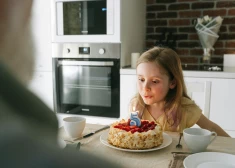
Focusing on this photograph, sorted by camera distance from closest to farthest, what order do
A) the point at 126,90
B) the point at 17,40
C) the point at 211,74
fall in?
the point at 17,40 < the point at 211,74 < the point at 126,90

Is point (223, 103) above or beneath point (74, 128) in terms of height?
beneath

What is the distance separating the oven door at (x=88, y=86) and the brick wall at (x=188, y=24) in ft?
2.29

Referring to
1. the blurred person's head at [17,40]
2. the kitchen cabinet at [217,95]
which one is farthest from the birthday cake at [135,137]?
the kitchen cabinet at [217,95]

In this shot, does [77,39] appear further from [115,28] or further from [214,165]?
[214,165]

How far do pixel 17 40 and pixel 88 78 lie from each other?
2.14 metres

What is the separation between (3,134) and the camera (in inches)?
7.8

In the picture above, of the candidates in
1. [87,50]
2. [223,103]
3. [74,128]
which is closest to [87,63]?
[87,50]

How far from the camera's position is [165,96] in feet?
4.65

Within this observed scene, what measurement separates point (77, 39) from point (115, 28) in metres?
0.36

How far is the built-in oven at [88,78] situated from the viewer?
7.37 ft

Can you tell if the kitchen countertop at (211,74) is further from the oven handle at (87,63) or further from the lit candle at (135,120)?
the lit candle at (135,120)

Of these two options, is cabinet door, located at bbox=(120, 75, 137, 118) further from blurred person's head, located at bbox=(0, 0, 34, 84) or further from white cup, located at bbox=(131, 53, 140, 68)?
blurred person's head, located at bbox=(0, 0, 34, 84)

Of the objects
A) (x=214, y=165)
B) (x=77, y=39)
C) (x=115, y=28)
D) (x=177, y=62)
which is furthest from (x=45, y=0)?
(x=77, y=39)

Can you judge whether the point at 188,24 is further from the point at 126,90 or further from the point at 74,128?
the point at 74,128
